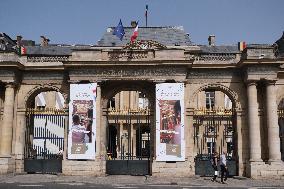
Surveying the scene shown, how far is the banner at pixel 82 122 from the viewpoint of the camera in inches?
830

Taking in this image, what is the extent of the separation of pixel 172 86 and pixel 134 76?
2239mm

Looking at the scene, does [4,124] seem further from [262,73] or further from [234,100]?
[262,73]

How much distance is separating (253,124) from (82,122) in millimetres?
9553

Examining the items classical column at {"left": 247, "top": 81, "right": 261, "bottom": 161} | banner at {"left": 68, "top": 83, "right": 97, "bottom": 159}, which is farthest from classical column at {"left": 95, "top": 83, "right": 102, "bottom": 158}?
classical column at {"left": 247, "top": 81, "right": 261, "bottom": 161}

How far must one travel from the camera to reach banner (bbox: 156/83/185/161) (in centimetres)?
2075

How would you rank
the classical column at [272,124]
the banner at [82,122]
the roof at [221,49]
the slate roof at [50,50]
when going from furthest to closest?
the roof at [221,49], the slate roof at [50,50], the banner at [82,122], the classical column at [272,124]

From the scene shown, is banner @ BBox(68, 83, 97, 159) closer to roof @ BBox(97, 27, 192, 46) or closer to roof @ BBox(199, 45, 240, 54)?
roof @ BBox(97, 27, 192, 46)

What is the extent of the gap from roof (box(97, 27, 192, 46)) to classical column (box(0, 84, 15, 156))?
1484 centimetres

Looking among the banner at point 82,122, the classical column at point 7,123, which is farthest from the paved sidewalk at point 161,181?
the classical column at point 7,123

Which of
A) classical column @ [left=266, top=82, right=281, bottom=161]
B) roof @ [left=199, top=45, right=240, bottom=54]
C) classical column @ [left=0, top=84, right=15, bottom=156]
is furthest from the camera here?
roof @ [left=199, top=45, right=240, bottom=54]

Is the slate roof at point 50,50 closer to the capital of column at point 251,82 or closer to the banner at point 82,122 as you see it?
the banner at point 82,122

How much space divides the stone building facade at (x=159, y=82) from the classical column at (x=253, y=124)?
21 millimetres

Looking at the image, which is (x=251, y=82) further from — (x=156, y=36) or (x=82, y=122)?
(x=156, y=36)

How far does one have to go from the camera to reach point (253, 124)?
20.8 m
